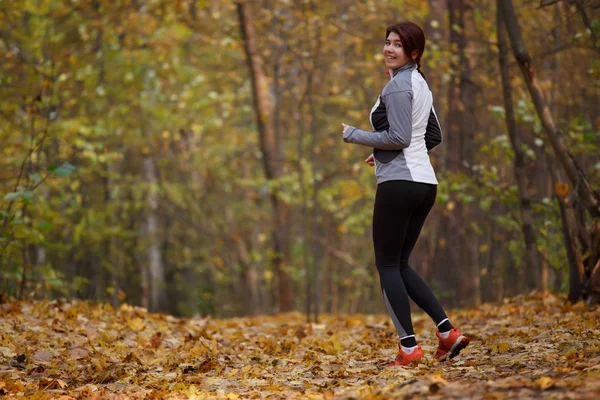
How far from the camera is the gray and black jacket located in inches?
203

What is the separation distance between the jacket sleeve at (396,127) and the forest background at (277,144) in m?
2.83

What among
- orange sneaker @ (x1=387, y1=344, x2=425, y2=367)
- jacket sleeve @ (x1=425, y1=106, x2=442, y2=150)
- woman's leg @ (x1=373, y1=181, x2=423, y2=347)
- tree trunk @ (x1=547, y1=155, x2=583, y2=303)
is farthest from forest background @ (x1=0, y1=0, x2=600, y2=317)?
orange sneaker @ (x1=387, y1=344, x2=425, y2=367)

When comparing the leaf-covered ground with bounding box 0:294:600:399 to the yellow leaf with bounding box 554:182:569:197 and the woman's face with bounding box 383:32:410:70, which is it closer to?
the yellow leaf with bounding box 554:182:569:197

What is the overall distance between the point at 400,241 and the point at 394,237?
52 mm

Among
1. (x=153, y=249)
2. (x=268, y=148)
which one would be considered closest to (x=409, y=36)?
(x=268, y=148)

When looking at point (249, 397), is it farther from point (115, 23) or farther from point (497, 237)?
point (115, 23)

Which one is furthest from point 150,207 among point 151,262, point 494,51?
point 494,51

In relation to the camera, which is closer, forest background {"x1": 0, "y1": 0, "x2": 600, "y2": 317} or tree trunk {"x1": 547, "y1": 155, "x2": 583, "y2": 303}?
tree trunk {"x1": 547, "y1": 155, "x2": 583, "y2": 303}

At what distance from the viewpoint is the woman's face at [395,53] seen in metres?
5.29

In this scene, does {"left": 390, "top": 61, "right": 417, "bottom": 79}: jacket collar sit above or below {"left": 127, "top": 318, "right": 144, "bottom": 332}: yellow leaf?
above

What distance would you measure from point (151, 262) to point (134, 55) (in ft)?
23.4

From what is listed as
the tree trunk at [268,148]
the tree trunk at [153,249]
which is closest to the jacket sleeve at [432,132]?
the tree trunk at [268,148]

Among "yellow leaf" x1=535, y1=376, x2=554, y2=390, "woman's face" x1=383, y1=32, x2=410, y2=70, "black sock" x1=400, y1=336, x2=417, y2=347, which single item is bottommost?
"yellow leaf" x1=535, y1=376, x2=554, y2=390

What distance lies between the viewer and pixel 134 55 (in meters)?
17.6
